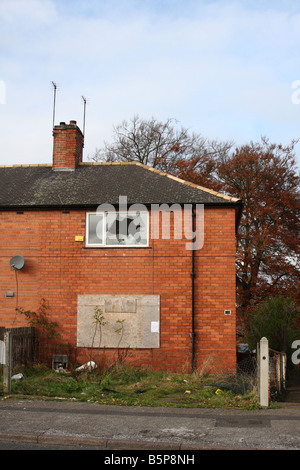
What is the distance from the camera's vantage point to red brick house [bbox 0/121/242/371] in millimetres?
13961

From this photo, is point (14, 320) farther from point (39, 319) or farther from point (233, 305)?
point (233, 305)

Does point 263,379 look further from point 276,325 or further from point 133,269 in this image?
point 276,325

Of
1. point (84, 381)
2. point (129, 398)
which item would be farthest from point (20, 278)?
point (129, 398)

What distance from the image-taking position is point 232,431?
307 inches

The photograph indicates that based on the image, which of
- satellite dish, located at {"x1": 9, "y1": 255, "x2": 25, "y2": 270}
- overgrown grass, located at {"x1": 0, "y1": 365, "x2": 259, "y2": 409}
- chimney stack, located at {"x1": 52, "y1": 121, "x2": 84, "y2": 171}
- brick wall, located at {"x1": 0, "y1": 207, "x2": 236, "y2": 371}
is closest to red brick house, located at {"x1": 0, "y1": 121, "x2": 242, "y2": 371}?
brick wall, located at {"x1": 0, "y1": 207, "x2": 236, "y2": 371}

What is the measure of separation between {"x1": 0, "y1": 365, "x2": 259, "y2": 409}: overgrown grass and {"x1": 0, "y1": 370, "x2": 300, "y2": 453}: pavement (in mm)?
530

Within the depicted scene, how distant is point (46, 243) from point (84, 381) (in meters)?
4.53

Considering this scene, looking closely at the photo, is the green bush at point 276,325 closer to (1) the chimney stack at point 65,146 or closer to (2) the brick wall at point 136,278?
(2) the brick wall at point 136,278

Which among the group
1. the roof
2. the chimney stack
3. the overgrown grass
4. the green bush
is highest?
the chimney stack
